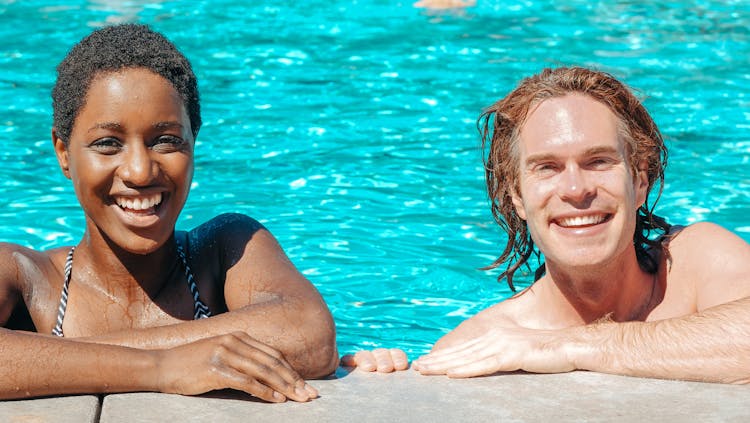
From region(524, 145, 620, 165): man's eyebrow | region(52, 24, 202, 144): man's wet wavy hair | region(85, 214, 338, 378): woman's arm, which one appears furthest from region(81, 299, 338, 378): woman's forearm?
region(524, 145, 620, 165): man's eyebrow

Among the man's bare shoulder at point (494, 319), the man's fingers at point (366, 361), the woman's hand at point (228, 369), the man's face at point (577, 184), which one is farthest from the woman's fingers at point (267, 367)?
the man's face at point (577, 184)

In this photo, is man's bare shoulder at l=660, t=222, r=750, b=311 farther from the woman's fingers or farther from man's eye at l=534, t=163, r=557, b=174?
the woman's fingers

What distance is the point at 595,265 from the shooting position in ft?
13.6

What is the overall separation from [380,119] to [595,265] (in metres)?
5.56

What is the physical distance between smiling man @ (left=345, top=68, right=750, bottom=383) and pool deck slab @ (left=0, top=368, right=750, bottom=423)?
0.10 m

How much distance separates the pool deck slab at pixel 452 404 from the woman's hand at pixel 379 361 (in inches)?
7.7

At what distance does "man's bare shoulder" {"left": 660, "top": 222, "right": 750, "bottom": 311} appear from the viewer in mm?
4137

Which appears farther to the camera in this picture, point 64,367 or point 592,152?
point 592,152

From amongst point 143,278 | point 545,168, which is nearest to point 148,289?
point 143,278

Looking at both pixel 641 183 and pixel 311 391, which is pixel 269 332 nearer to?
pixel 311 391

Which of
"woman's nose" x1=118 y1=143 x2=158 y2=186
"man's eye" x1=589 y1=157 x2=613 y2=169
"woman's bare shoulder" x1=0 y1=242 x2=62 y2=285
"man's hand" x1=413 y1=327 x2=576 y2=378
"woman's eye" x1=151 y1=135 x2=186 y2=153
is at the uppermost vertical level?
"woman's eye" x1=151 y1=135 x2=186 y2=153

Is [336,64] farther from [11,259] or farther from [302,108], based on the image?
[11,259]

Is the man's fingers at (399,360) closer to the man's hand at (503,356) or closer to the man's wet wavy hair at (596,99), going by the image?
the man's hand at (503,356)

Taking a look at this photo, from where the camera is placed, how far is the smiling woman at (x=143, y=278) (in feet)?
11.9
